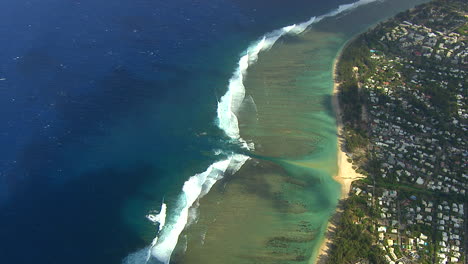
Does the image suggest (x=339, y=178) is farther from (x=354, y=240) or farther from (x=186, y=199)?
(x=186, y=199)

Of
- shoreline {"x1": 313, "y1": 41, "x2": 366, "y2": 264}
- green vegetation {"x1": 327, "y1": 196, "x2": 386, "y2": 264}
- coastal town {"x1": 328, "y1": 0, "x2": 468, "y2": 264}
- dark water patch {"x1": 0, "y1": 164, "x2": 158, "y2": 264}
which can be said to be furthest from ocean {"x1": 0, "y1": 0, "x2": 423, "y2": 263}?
coastal town {"x1": 328, "y1": 0, "x2": 468, "y2": 264}

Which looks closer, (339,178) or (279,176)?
(279,176)

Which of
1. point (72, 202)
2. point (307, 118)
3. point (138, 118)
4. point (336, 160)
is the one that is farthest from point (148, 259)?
point (307, 118)

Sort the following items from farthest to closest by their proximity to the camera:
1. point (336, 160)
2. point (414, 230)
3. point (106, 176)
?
1. point (336, 160)
2. point (106, 176)
3. point (414, 230)

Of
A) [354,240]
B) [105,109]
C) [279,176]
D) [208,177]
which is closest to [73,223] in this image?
[208,177]

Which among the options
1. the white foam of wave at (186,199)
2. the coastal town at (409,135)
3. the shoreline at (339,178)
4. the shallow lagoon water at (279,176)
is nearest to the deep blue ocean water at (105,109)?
the white foam of wave at (186,199)

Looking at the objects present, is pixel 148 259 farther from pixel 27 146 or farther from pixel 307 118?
pixel 307 118
